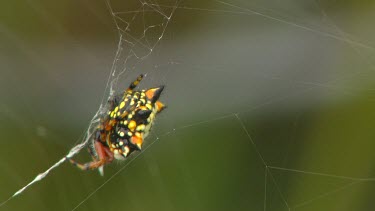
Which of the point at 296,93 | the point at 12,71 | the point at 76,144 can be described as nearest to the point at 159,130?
the point at 76,144

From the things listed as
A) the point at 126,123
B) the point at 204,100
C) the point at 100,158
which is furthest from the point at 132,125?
the point at 204,100

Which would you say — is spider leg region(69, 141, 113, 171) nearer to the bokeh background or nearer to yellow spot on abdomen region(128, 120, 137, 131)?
the bokeh background

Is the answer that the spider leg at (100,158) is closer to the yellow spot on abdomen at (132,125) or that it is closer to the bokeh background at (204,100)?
the bokeh background at (204,100)

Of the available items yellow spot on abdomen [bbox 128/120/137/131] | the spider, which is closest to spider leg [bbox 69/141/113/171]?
the spider

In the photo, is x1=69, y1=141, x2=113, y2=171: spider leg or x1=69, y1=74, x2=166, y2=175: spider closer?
x1=69, y1=74, x2=166, y2=175: spider

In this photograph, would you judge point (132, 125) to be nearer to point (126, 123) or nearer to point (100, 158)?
point (126, 123)

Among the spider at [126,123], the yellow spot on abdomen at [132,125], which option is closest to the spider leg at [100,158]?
the spider at [126,123]
